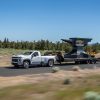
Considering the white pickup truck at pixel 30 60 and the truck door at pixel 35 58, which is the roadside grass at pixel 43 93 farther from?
the truck door at pixel 35 58

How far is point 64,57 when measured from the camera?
52250mm

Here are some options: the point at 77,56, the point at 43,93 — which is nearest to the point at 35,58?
the point at 77,56

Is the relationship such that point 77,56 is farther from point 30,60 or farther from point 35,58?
point 30,60

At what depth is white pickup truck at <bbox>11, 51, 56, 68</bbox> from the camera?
139ft

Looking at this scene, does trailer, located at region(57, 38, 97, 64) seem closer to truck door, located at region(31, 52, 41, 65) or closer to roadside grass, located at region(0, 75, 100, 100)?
truck door, located at region(31, 52, 41, 65)

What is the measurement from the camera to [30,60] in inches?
1699

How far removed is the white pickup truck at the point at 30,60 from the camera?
4250cm

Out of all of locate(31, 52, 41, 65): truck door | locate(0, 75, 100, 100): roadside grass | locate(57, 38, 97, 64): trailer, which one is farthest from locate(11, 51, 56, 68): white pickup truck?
locate(0, 75, 100, 100): roadside grass

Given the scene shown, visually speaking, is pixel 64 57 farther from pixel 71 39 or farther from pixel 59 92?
pixel 59 92

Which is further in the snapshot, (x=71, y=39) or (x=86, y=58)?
(x=71, y=39)

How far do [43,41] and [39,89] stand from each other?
4700 inches

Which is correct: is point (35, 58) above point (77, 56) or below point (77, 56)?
below

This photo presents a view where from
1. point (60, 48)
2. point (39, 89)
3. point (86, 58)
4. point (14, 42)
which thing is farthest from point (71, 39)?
point (14, 42)

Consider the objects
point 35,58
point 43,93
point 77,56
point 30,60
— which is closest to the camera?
point 43,93
